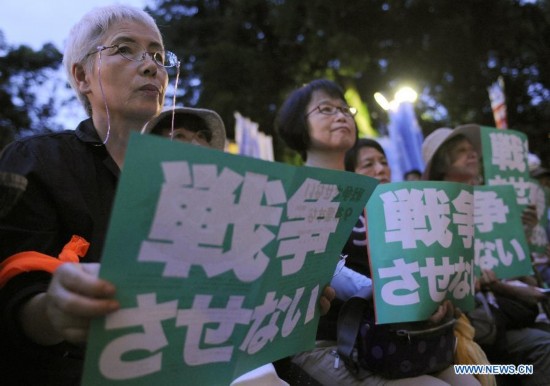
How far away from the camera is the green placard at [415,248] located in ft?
4.71

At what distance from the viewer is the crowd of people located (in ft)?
2.92

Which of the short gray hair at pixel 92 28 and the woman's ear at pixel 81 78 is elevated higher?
the short gray hair at pixel 92 28

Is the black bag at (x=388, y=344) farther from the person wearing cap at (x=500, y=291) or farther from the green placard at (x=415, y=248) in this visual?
the person wearing cap at (x=500, y=291)

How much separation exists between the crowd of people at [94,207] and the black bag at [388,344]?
0.04 meters

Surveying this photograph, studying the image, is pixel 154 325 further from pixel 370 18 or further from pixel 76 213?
pixel 370 18

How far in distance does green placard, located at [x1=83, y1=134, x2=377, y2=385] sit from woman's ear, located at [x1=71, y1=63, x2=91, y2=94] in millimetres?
825

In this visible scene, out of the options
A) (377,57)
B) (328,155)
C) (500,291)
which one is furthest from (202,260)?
(377,57)

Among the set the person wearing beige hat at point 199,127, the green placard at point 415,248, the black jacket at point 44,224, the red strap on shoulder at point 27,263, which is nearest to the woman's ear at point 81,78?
the black jacket at point 44,224

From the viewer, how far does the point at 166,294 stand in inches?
30.4

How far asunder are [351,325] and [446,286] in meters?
0.34

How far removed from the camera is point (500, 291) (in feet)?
7.74

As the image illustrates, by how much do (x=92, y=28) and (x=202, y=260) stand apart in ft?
3.08

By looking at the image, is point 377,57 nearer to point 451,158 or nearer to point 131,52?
point 451,158

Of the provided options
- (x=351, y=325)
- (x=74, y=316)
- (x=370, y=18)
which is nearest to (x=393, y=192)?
(x=351, y=325)
